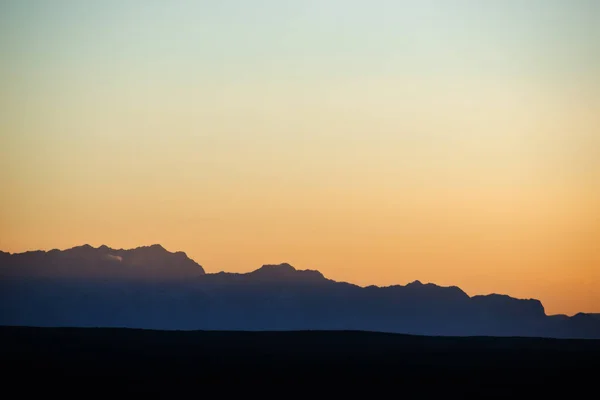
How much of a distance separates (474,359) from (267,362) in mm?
14390

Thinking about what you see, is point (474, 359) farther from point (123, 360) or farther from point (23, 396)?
point (23, 396)

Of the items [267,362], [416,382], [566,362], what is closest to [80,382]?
[267,362]

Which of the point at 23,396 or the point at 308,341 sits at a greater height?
the point at 308,341

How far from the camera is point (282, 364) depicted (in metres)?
64.9

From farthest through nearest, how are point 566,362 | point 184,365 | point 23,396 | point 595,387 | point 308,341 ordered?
point 308,341 < point 566,362 < point 184,365 < point 595,387 < point 23,396

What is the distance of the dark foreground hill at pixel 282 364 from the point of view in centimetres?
5541

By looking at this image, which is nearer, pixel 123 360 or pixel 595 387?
pixel 595 387

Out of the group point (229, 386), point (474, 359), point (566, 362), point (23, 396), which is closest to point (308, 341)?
point (474, 359)

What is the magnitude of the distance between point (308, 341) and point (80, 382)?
27.8 meters

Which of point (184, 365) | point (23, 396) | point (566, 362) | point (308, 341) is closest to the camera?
point (23, 396)

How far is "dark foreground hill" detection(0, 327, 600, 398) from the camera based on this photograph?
182 feet

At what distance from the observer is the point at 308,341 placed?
3182 inches

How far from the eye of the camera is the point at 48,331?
81.3 metres

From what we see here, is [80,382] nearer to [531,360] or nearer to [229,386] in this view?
[229,386]
